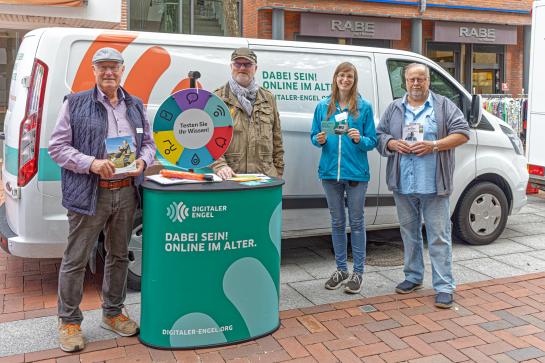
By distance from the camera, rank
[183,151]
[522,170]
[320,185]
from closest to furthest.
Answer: [183,151]
[320,185]
[522,170]

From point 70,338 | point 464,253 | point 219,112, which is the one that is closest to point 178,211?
point 219,112

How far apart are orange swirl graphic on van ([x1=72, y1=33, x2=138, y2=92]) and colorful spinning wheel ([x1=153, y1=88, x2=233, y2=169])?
3.37ft

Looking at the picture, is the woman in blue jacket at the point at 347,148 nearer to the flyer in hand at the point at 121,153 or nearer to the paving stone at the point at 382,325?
the paving stone at the point at 382,325

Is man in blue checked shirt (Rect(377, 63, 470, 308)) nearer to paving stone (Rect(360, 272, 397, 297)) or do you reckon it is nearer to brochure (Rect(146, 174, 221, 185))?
paving stone (Rect(360, 272, 397, 297))

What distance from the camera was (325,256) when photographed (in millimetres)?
6156

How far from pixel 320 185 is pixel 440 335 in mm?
1904

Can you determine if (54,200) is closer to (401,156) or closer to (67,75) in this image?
(67,75)

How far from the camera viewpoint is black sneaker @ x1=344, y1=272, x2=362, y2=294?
4.91 metres

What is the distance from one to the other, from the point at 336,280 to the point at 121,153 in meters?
2.26

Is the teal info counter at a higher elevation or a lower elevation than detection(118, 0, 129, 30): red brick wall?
lower

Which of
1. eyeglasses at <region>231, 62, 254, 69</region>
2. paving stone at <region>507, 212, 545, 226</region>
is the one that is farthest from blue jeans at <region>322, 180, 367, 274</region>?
paving stone at <region>507, 212, 545, 226</region>

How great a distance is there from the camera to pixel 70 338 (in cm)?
382

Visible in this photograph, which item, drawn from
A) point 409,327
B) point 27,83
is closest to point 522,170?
point 409,327

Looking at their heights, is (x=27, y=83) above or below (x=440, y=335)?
above
